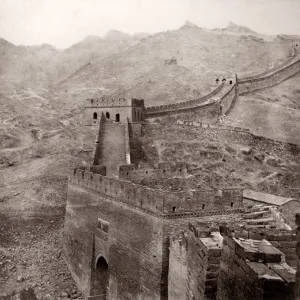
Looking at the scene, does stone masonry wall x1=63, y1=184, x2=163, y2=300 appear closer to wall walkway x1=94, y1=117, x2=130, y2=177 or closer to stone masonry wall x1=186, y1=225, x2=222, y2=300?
stone masonry wall x1=186, y1=225, x2=222, y2=300

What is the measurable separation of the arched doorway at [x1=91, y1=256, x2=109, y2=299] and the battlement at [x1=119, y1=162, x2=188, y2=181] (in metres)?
5.21

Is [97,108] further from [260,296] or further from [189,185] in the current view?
[260,296]

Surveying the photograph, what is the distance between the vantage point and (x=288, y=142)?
43.5m

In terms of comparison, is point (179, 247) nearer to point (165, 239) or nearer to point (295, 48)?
point (165, 239)

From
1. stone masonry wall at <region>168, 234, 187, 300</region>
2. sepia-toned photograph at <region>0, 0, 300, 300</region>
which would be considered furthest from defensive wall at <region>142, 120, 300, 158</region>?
stone masonry wall at <region>168, 234, 187, 300</region>

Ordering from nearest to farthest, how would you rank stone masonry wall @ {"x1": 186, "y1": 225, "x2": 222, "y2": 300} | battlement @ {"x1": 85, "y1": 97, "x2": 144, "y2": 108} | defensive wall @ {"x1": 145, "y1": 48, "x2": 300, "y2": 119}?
stone masonry wall @ {"x1": 186, "y1": 225, "x2": 222, "y2": 300}
battlement @ {"x1": 85, "y1": 97, "x2": 144, "y2": 108}
defensive wall @ {"x1": 145, "y1": 48, "x2": 300, "y2": 119}

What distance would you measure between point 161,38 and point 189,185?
104090 mm

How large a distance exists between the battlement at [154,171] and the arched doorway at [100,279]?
17.1ft

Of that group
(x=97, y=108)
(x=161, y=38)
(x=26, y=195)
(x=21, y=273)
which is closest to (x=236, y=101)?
(x=97, y=108)

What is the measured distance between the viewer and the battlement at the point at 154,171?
78.4 ft

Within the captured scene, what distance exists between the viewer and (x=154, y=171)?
945 inches

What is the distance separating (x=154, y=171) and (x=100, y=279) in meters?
7.01

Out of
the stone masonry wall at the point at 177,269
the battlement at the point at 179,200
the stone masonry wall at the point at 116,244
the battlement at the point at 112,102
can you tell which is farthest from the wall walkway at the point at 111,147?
the stone masonry wall at the point at 177,269

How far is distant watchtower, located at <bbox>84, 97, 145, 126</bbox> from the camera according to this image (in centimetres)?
4150
